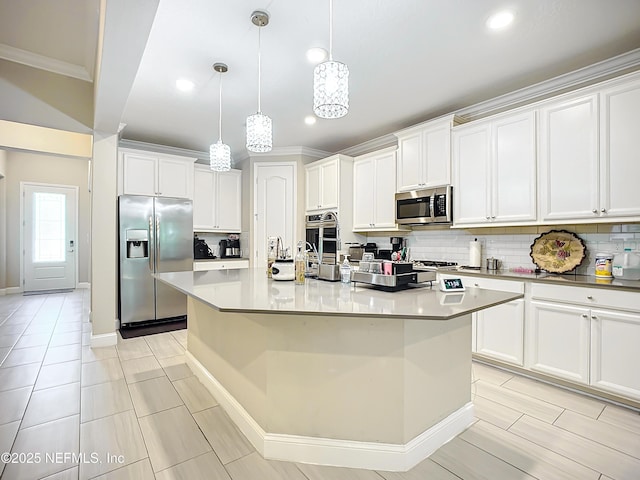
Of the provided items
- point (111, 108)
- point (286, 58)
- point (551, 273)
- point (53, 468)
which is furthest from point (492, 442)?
point (111, 108)

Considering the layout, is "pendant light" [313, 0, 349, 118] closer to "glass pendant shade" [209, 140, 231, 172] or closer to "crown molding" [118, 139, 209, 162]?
"glass pendant shade" [209, 140, 231, 172]

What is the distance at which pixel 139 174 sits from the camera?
440cm

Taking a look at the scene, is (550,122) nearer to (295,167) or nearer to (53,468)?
(295,167)

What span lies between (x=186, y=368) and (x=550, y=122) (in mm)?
3825

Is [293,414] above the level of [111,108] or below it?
below

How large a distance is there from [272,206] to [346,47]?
291 centimetres

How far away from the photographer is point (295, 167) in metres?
4.99

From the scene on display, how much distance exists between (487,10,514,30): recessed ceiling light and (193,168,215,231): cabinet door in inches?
163

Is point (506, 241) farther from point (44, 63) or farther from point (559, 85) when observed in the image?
point (44, 63)

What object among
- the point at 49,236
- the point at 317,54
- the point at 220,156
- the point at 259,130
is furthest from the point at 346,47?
the point at 49,236

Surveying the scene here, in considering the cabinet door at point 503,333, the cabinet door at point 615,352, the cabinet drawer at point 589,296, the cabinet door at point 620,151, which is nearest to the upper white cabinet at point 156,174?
the cabinet door at point 503,333

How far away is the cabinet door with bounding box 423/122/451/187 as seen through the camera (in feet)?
11.4

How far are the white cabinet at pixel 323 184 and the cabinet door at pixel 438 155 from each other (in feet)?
4.19

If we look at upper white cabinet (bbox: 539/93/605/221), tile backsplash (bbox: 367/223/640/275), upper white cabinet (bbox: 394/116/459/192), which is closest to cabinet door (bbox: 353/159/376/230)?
tile backsplash (bbox: 367/223/640/275)
